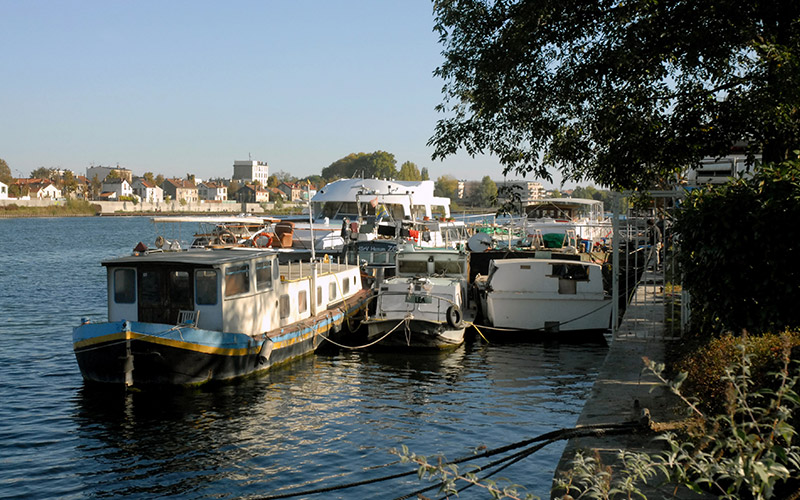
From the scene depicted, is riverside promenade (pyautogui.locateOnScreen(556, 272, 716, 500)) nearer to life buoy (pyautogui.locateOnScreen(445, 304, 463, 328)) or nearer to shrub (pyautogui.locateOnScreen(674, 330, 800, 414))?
shrub (pyautogui.locateOnScreen(674, 330, 800, 414))

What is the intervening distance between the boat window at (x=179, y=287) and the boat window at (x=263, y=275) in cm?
194

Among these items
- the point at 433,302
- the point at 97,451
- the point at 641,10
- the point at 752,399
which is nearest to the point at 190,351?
the point at 97,451

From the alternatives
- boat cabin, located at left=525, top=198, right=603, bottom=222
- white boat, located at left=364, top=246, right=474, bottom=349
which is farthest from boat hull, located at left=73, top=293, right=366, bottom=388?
boat cabin, located at left=525, top=198, right=603, bottom=222

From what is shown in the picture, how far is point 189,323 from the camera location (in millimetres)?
19109

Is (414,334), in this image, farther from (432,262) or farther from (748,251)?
(748,251)

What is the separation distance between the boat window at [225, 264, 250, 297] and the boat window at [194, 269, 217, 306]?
0.31m

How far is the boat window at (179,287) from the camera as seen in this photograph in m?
19.3

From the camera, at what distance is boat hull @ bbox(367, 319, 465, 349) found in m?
23.3

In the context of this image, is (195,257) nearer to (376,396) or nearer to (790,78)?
(376,396)

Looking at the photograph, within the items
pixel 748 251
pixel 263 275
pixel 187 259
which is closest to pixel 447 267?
pixel 263 275

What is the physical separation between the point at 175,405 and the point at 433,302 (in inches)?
353

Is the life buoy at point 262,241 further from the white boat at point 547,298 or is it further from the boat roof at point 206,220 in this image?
the white boat at point 547,298

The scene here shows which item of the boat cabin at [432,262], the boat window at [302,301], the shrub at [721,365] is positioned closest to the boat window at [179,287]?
the boat window at [302,301]

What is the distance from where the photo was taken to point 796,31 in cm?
1205
